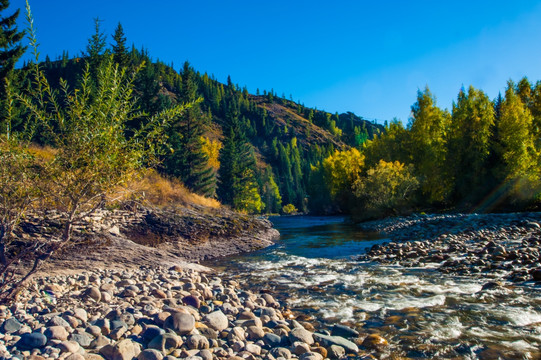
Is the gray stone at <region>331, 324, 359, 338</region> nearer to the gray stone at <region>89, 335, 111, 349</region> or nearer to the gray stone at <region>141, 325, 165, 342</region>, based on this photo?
the gray stone at <region>141, 325, 165, 342</region>

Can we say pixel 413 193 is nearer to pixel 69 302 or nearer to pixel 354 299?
pixel 354 299

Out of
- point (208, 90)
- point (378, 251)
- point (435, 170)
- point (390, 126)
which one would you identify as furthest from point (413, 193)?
point (208, 90)

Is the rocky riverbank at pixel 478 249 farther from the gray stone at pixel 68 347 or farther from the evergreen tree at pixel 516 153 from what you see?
the gray stone at pixel 68 347

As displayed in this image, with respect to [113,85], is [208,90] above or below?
above

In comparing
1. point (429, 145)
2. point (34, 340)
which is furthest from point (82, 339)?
point (429, 145)

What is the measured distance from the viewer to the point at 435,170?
109 feet

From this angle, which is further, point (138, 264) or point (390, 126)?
point (390, 126)

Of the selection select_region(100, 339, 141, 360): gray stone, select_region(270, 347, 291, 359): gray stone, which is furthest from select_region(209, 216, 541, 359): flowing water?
select_region(100, 339, 141, 360): gray stone

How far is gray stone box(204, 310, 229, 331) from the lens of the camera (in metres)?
4.94

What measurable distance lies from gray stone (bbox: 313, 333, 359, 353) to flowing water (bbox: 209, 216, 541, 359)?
0.37 metres

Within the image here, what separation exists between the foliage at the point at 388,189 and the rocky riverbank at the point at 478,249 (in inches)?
400

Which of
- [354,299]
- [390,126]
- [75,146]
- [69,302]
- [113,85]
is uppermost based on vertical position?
[390,126]

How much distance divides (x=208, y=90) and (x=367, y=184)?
16027 centimetres

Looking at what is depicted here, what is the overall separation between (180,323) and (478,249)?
12915 millimetres
